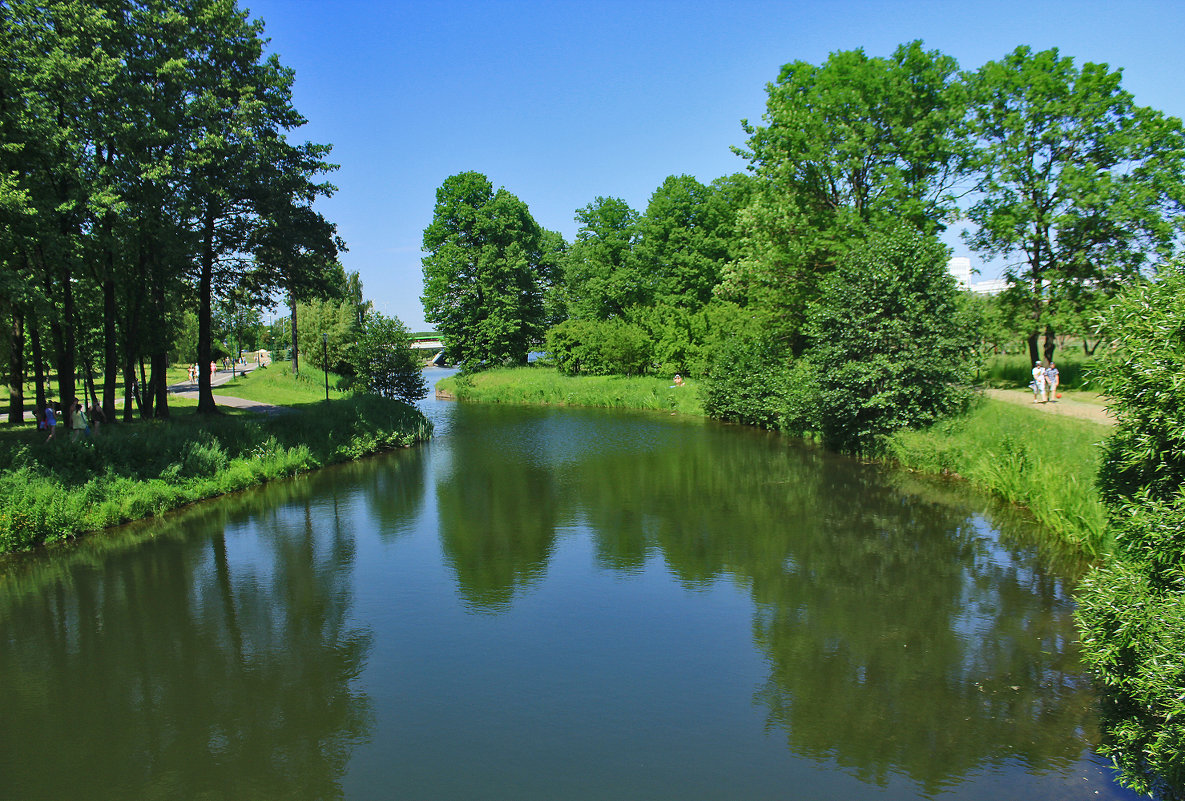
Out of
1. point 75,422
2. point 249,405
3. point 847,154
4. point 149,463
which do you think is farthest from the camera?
point 249,405

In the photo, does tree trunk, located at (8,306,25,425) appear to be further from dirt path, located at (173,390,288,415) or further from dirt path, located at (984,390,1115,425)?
dirt path, located at (984,390,1115,425)

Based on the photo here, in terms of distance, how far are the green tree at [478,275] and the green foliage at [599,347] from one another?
437cm

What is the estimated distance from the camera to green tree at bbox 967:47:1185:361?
2577 cm

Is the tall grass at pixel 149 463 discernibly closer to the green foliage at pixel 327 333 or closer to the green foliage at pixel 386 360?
the green foliage at pixel 386 360

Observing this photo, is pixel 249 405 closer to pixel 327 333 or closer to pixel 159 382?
pixel 159 382

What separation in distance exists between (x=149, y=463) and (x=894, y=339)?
2274 cm

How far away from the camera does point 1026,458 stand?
711 inches

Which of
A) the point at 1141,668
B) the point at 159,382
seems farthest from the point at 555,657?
the point at 159,382

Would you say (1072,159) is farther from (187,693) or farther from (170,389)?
(170,389)

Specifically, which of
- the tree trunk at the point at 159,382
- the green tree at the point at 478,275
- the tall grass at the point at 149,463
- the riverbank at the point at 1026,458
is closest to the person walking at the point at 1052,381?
the riverbank at the point at 1026,458

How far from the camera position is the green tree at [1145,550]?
6.53m

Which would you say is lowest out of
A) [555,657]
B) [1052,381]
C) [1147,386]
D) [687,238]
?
[555,657]

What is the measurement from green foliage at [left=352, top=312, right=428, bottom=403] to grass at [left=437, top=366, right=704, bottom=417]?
38.9 ft

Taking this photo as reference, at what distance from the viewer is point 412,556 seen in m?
16.1
